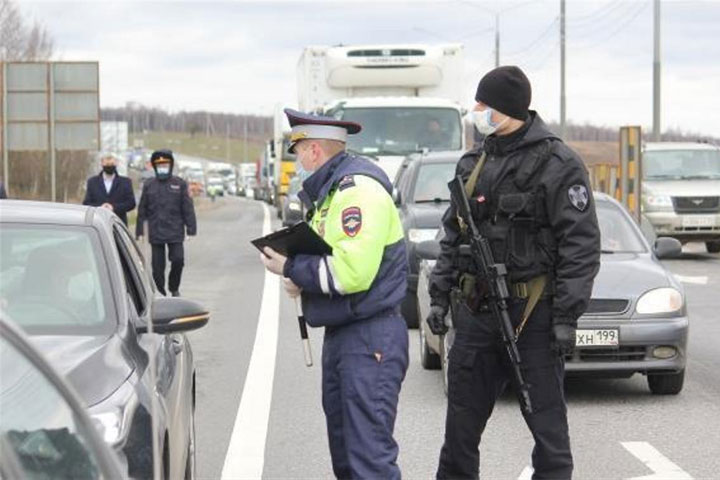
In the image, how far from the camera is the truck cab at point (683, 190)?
25859mm

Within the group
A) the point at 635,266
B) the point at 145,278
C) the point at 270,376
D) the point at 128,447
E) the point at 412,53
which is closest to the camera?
the point at 128,447

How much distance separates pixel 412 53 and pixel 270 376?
46.0 feet

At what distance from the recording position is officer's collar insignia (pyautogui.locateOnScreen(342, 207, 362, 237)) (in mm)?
5508

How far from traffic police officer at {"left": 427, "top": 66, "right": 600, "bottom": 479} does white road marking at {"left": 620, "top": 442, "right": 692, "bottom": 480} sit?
181 cm

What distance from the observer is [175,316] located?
5.67 m

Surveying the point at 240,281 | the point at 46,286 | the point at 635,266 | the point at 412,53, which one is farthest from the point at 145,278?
the point at 412,53

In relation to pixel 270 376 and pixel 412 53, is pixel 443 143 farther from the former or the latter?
pixel 270 376

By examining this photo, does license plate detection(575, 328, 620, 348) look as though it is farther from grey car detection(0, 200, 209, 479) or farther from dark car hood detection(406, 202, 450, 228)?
dark car hood detection(406, 202, 450, 228)

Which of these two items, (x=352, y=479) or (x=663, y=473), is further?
(x=663, y=473)

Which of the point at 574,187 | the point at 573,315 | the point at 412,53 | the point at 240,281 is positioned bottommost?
the point at 240,281

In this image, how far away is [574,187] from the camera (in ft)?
18.8

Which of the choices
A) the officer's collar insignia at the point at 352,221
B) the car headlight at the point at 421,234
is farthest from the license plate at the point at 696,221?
the officer's collar insignia at the point at 352,221

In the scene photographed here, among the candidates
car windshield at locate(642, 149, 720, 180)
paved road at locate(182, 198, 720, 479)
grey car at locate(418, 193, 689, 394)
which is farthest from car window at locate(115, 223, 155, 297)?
car windshield at locate(642, 149, 720, 180)

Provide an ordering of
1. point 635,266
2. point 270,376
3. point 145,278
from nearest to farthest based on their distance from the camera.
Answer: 1. point 145,278
2. point 635,266
3. point 270,376
